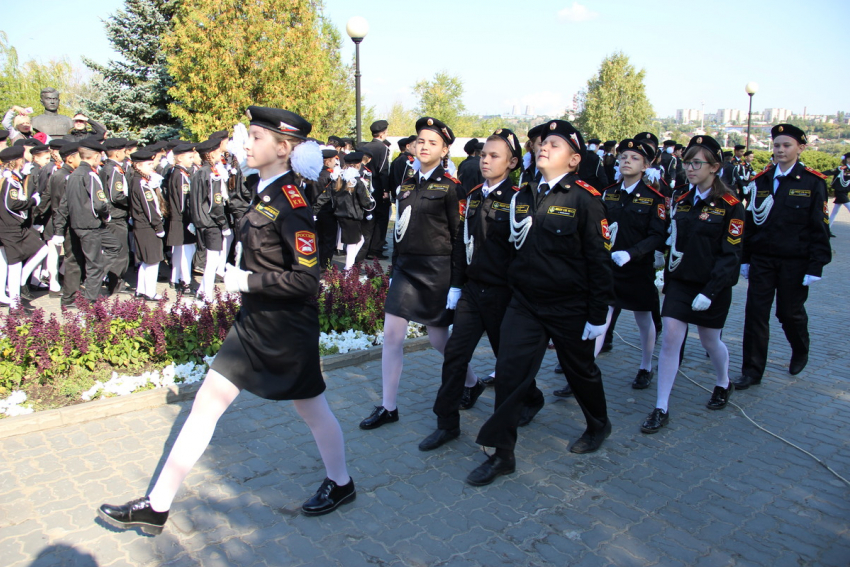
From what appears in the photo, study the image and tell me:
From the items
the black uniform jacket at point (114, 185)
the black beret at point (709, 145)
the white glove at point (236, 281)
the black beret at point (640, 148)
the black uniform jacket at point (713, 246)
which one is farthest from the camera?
the black uniform jacket at point (114, 185)

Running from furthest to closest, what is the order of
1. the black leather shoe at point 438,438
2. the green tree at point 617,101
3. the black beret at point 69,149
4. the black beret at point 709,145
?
the green tree at point 617,101, the black beret at point 69,149, the black beret at point 709,145, the black leather shoe at point 438,438

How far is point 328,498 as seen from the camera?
375 cm

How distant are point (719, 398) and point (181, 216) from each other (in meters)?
7.64

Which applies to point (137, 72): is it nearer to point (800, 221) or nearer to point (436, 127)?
point (436, 127)

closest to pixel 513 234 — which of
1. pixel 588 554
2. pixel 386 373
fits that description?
pixel 386 373

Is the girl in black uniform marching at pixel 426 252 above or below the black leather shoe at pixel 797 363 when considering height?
above

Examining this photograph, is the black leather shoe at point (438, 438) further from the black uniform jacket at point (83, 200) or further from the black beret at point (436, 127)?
the black uniform jacket at point (83, 200)

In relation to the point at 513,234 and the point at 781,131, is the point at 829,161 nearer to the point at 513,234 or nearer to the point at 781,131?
the point at 781,131

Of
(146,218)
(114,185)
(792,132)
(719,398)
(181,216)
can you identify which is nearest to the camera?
(719,398)

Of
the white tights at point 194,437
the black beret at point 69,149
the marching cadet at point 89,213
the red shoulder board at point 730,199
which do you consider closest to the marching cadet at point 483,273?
the white tights at point 194,437

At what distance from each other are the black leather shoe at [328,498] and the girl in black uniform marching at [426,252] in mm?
1072

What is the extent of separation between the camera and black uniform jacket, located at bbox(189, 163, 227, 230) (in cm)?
905

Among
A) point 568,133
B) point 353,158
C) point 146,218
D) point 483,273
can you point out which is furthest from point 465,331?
point 353,158

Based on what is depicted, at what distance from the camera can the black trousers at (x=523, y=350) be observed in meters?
4.13
